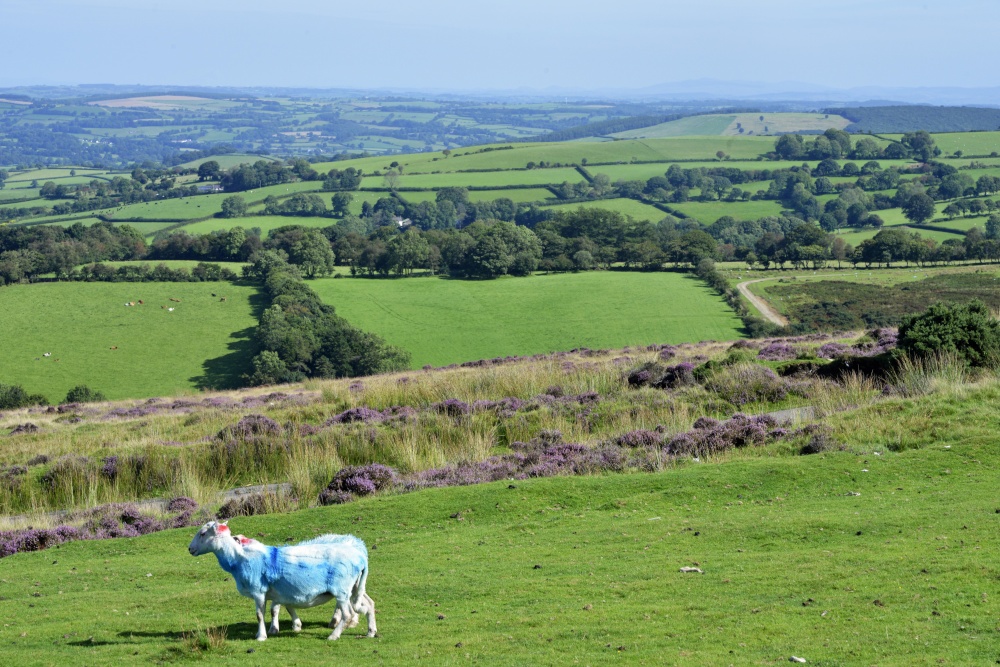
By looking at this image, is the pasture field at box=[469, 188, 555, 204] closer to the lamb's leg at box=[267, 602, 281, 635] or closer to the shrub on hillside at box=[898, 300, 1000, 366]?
the shrub on hillside at box=[898, 300, 1000, 366]

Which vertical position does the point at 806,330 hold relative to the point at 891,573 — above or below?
below

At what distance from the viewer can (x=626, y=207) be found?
185m

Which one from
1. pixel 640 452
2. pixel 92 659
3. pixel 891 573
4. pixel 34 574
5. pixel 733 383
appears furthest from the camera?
pixel 733 383

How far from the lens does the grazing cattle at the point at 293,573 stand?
986 cm

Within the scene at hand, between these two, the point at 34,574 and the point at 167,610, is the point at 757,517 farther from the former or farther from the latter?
the point at 34,574

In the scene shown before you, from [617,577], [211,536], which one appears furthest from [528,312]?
[211,536]

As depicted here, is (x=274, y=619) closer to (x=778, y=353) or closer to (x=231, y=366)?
(x=778, y=353)

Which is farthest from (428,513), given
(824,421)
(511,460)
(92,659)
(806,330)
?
(806,330)

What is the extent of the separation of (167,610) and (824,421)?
14523mm

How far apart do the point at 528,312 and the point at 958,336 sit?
68.4 meters

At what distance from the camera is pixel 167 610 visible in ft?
37.2

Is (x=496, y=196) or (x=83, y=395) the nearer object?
(x=83, y=395)

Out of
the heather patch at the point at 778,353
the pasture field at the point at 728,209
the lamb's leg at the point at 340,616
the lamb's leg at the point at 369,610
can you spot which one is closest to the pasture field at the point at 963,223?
the pasture field at the point at 728,209

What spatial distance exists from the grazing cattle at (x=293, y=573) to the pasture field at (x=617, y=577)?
341mm
